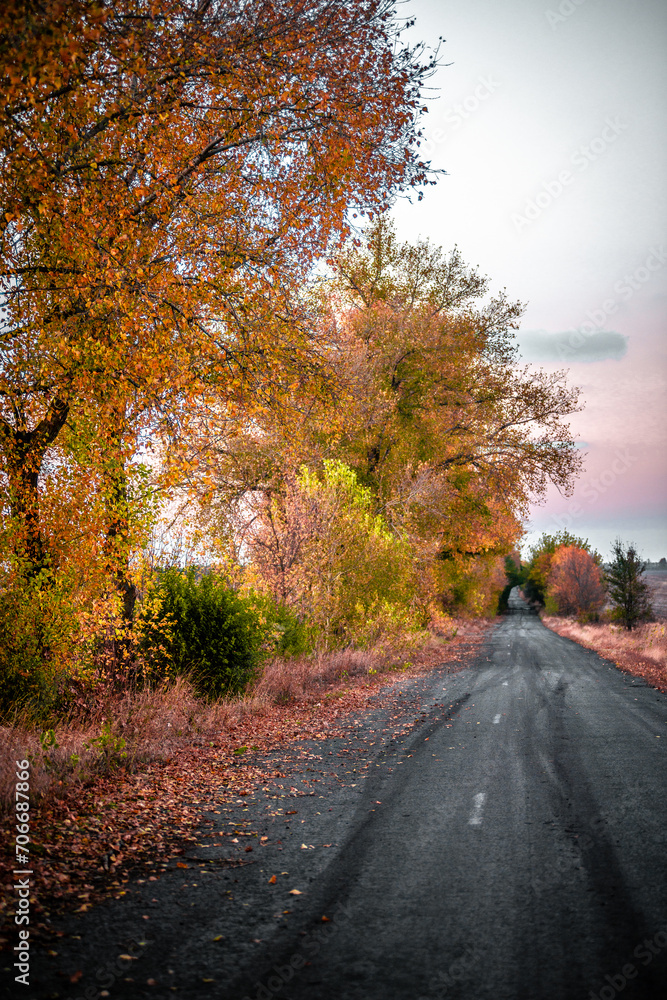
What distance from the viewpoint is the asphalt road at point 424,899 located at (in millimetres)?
3477

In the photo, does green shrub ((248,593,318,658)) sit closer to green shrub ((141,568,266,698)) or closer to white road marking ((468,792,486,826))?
green shrub ((141,568,266,698))

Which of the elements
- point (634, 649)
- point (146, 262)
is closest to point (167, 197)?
point (146, 262)

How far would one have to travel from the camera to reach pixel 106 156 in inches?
296

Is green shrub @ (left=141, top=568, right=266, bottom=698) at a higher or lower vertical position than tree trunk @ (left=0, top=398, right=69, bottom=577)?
lower

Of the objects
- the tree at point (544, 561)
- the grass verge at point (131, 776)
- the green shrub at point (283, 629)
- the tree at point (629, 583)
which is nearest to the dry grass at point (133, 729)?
the grass verge at point (131, 776)

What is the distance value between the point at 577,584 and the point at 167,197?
64.0m

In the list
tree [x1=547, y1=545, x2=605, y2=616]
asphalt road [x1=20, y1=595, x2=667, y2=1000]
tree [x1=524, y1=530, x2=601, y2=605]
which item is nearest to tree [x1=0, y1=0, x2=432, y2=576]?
asphalt road [x1=20, y1=595, x2=667, y2=1000]

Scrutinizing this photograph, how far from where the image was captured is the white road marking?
6.01 meters

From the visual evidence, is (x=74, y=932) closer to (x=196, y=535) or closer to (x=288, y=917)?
(x=288, y=917)

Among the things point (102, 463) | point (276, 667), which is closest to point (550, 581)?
point (276, 667)

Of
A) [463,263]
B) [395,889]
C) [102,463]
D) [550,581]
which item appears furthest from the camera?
[550,581]

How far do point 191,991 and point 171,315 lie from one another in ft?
22.2

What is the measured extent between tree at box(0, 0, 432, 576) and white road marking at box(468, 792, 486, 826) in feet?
17.4

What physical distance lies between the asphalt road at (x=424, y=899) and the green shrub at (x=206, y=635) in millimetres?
3894
